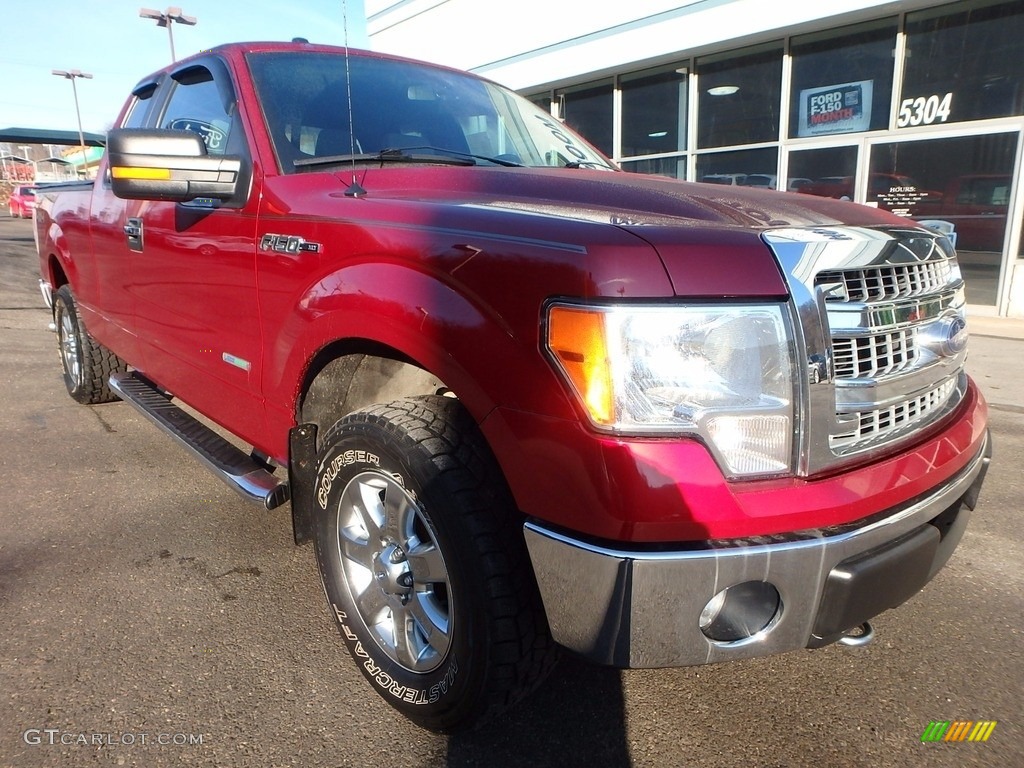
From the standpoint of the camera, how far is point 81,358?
15.7 ft

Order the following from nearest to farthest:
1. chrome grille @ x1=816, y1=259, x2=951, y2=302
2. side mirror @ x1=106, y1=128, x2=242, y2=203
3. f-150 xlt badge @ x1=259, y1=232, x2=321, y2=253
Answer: chrome grille @ x1=816, y1=259, x2=951, y2=302
f-150 xlt badge @ x1=259, y1=232, x2=321, y2=253
side mirror @ x1=106, y1=128, x2=242, y2=203

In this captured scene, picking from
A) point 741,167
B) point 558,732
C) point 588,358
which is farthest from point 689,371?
point 741,167

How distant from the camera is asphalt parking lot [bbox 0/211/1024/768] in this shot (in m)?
1.88

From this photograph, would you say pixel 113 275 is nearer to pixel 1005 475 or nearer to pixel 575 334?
pixel 575 334

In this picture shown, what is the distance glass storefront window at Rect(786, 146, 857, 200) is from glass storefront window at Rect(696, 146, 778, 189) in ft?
0.94

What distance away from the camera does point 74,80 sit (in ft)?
140

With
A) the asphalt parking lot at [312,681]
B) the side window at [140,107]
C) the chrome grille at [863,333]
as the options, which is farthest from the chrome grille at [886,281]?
the side window at [140,107]

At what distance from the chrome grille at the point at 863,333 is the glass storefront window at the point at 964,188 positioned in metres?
A: 7.74

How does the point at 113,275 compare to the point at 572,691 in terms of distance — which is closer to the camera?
the point at 572,691

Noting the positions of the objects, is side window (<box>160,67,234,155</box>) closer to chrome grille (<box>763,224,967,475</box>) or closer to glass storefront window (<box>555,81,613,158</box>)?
chrome grille (<box>763,224,967,475</box>)

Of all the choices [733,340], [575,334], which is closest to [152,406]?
[575,334]

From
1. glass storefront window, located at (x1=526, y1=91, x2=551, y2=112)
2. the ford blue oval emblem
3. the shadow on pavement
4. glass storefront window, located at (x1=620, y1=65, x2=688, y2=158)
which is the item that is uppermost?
glass storefront window, located at (x1=526, y1=91, x2=551, y2=112)

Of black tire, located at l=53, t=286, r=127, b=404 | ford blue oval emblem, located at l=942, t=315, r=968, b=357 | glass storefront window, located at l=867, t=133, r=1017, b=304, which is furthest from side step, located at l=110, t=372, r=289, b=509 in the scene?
glass storefront window, located at l=867, t=133, r=1017, b=304

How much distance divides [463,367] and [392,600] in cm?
77
